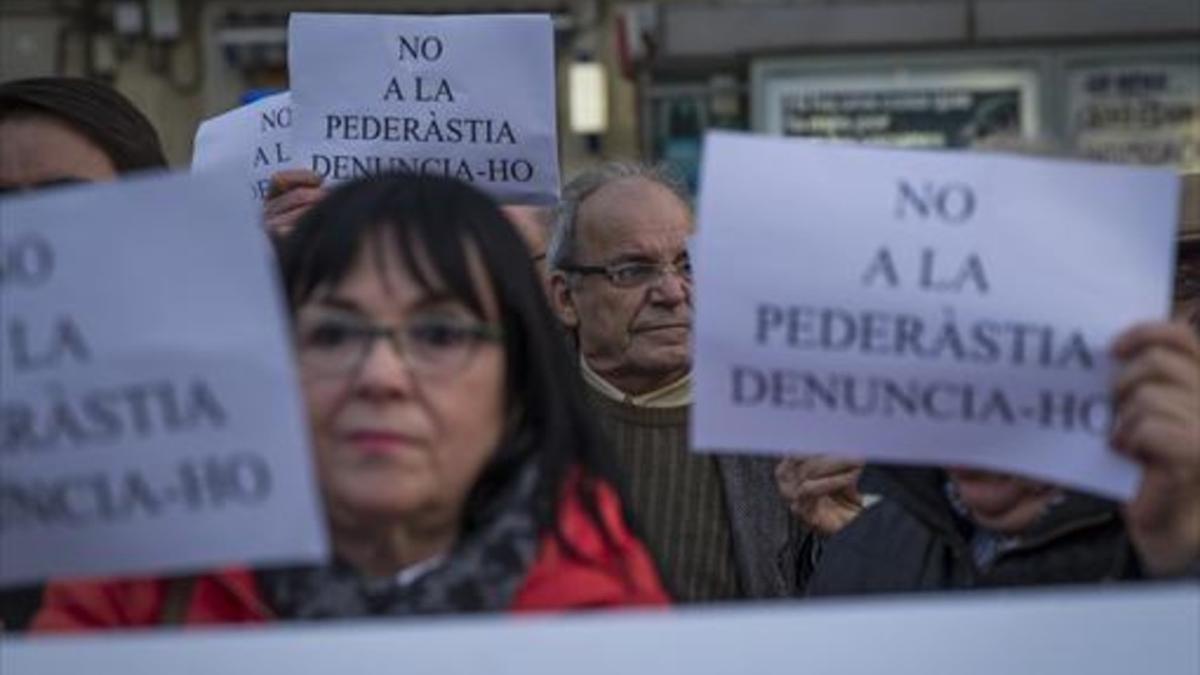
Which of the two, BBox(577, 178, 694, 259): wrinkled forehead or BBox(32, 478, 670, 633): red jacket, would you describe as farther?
BBox(577, 178, 694, 259): wrinkled forehead

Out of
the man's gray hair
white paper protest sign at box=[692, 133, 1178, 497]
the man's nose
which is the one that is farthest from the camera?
the man's gray hair

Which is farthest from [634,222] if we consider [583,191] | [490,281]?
[490,281]

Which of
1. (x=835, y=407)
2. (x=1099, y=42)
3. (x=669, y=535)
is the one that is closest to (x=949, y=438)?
(x=835, y=407)

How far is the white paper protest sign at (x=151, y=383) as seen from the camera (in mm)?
1922

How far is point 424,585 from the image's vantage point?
2105 mm

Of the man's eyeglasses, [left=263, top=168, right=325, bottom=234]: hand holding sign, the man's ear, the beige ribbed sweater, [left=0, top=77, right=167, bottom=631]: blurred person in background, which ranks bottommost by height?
the beige ribbed sweater

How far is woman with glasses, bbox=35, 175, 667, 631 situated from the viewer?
6.71 feet

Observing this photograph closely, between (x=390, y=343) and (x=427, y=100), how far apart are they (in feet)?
5.10

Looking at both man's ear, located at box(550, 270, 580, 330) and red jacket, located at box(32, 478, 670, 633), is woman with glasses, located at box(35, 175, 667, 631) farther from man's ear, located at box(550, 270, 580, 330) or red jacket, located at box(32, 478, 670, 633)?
man's ear, located at box(550, 270, 580, 330)

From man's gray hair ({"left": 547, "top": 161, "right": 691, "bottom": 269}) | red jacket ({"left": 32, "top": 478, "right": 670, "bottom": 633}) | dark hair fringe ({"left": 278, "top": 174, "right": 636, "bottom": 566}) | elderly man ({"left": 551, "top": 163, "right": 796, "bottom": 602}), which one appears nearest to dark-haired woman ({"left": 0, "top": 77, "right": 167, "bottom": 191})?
dark hair fringe ({"left": 278, "top": 174, "right": 636, "bottom": 566})

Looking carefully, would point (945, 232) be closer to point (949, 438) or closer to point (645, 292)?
point (949, 438)

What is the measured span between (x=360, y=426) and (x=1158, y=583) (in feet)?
2.50

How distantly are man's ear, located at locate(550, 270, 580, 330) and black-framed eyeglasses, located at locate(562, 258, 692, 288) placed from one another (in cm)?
12

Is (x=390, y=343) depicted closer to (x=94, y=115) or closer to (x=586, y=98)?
(x=94, y=115)
